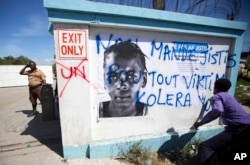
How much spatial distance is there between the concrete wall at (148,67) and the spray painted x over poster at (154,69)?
0.7 inches

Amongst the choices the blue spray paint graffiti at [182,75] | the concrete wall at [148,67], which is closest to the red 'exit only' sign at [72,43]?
the concrete wall at [148,67]

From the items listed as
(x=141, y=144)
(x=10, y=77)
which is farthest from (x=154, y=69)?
(x=10, y=77)

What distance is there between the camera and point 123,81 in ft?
10.5

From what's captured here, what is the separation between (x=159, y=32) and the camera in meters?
3.26

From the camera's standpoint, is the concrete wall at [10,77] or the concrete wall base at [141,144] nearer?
the concrete wall base at [141,144]

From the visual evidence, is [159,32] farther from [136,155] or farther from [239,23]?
[136,155]

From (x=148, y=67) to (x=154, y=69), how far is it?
0.47 ft

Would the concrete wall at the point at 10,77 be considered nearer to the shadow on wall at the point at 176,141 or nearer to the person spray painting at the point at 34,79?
the person spray painting at the point at 34,79

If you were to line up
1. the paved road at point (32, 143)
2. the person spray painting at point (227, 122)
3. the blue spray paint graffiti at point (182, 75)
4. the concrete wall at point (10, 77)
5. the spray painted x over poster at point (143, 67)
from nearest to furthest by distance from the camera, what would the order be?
the person spray painting at point (227, 122) → the spray painted x over poster at point (143, 67) → the paved road at point (32, 143) → the blue spray paint graffiti at point (182, 75) → the concrete wall at point (10, 77)

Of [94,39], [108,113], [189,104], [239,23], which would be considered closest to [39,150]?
[108,113]

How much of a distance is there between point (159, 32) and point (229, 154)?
2.46m

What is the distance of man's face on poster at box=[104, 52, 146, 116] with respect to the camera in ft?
10.1

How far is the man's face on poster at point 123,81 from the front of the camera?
309cm

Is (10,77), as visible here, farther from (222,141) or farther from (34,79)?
(222,141)
